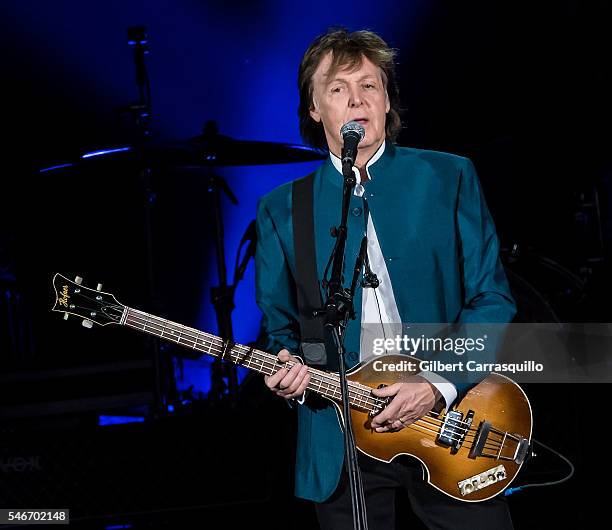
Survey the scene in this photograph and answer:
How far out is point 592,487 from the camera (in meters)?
4.38

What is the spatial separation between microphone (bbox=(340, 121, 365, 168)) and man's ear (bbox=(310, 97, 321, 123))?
66cm

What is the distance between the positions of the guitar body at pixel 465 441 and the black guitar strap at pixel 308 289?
12 centimetres

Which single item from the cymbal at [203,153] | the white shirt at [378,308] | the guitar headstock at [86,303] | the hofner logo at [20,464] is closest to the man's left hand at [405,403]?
the white shirt at [378,308]

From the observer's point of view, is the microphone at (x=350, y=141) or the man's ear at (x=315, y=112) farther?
the man's ear at (x=315, y=112)

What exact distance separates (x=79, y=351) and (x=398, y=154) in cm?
371

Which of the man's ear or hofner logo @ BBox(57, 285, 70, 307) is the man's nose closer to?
the man's ear

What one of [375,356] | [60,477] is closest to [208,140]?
[60,477]

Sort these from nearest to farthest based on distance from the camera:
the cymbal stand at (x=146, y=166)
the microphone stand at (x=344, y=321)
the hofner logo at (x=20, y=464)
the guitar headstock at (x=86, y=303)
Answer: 1. the microphone stand at (x=344, y=321)
2. the guitar headstock at (x=86, y=303)
3. the hofner logo at (x=20, y=464)
4. the cymbal stand at (x=146, y=166)

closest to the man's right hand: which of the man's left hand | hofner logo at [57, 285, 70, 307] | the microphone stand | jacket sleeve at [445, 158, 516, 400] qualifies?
the man's left hand

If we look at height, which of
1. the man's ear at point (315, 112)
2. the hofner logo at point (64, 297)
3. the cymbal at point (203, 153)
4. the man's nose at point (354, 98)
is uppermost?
the cymbal at point (203, 153)

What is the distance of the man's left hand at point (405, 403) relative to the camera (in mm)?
2457

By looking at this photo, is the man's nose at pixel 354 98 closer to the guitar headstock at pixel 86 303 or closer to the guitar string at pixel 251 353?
the guitar string at pixel 251 353

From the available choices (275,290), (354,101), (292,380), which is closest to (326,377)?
(292,380)

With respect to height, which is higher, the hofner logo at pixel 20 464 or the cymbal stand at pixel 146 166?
the cymbal stand at pixel 146 166
